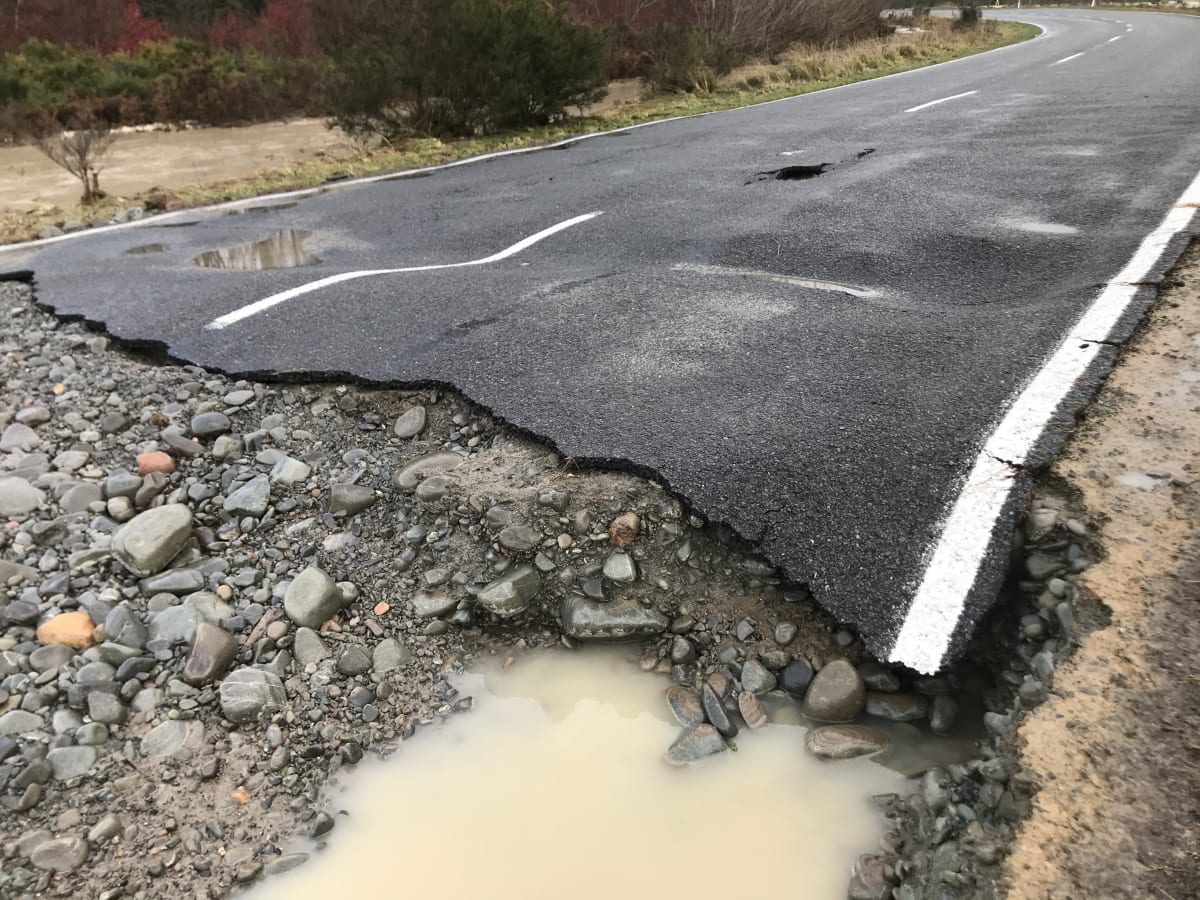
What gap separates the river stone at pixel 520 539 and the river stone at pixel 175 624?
1076mm

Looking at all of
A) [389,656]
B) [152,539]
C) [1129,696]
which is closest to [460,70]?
[152,539]

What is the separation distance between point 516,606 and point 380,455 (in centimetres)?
101

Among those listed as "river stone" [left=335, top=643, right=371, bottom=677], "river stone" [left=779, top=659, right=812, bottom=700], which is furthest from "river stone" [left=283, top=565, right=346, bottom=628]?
"river stone" [left=779, top=659, right=812, bottom=700]

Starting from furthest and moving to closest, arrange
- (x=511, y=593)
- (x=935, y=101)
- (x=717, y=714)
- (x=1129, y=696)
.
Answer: (x=935, y=101), (x=511, y=593), (x=717, y=714), (x=1129, y=696)

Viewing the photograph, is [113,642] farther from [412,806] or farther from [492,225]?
[492,225]

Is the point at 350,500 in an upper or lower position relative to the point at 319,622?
upper

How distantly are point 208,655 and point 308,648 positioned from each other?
31 centimetres

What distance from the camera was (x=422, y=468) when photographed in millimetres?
3160

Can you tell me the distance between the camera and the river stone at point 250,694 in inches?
96.7

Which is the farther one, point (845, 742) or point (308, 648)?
point (308, 648)

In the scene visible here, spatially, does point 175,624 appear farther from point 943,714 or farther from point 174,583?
point 943,714

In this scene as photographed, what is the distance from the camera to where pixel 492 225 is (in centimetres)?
593

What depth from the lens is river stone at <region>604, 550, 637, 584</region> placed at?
265 centimetres

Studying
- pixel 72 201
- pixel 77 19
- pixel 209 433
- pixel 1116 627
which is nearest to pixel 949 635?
pixel 1116 627
